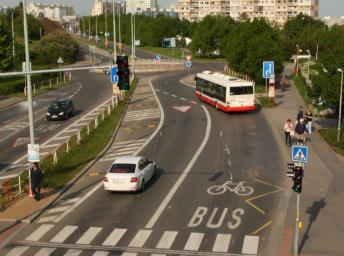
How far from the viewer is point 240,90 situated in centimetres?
4606

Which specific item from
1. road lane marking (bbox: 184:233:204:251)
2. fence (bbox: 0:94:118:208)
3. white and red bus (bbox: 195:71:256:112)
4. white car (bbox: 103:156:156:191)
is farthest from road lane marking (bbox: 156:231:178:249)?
white and red bus (bbox: 195:71:256:112)

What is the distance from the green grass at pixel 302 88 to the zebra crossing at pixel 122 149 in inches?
807

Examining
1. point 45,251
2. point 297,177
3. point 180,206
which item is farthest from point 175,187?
point 297,177

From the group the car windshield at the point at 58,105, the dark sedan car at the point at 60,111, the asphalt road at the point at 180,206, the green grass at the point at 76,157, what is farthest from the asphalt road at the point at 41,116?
the asphalt road at the point at 180,206

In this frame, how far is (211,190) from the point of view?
25.7m

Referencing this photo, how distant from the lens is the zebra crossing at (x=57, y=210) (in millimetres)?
22266

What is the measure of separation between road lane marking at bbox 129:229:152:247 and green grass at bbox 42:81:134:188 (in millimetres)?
7595

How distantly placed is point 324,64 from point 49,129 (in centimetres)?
2078

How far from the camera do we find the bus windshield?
45906mm

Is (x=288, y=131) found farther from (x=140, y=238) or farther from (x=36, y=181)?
(x=140, y=238)

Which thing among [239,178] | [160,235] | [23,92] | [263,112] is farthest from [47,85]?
[160,235]

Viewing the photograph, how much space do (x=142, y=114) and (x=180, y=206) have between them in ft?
83.2

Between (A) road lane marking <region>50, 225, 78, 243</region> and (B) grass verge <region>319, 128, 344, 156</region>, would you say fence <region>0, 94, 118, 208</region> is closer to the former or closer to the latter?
(A) road lane marking <region>50, 225, 78, 243</region>

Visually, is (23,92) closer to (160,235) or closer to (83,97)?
(83,97)
